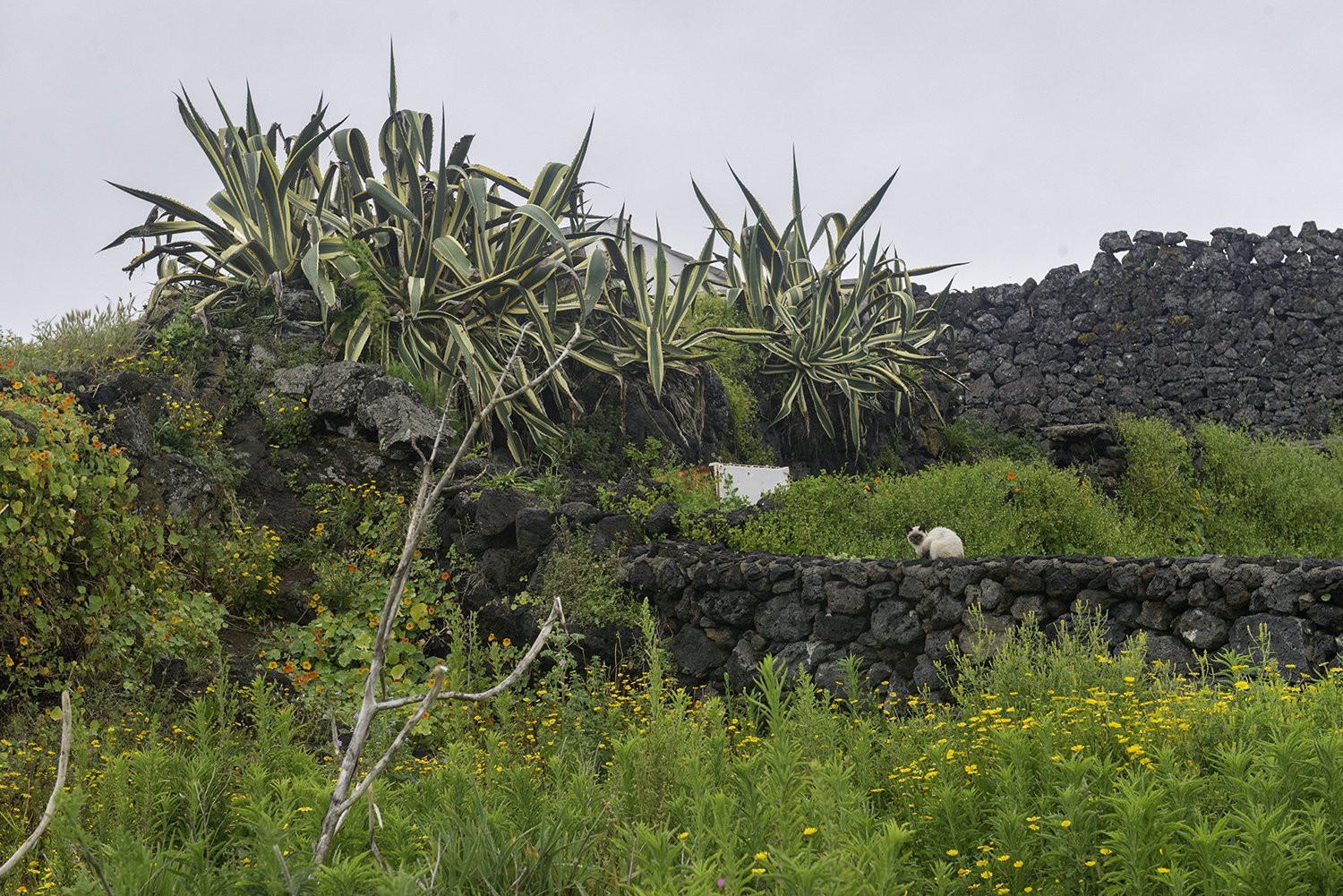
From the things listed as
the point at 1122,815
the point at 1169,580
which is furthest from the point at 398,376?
the point at 1122,815

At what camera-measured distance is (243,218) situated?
856cm

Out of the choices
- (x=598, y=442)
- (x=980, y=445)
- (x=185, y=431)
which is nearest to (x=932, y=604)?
(x=598, y=442)

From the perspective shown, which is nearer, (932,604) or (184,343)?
(932,604)

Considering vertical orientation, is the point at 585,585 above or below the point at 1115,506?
above

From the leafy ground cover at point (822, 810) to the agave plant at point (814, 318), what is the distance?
6.65 meters

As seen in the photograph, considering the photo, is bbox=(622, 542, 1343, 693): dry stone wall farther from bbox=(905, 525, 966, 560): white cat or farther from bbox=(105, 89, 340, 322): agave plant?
bbox=(105, 89, 340, 322): agave plant

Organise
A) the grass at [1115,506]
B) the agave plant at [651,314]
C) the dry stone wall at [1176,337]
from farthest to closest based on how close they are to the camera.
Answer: the dry stone wall at [1176,337] → the agave plant at [651,314] → the grass at [1115,506]

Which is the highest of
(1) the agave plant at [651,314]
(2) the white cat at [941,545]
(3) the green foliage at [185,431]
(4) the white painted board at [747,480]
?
(1) the agave plant at [651,314]

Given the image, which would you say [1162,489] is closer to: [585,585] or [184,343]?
[585,585]

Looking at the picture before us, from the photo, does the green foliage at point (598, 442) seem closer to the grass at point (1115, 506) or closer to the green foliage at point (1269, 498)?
the grass at point (1115, 506)

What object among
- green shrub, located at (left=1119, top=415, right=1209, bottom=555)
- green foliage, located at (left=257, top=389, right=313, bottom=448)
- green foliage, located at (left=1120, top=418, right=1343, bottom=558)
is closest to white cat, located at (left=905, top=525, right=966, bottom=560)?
green foliage, located at (left=1120, top=418, right=1343, bottom=558)

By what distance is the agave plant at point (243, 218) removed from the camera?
8.23 meters

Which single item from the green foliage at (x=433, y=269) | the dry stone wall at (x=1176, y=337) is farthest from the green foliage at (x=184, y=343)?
the dry stone wall at (x=1176, y=337)

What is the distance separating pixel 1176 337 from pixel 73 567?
13547 mm
